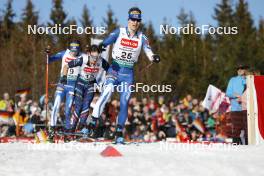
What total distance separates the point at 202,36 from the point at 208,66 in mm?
7419

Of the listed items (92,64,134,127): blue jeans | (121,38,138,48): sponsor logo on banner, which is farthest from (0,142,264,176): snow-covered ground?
(121,38,138,48): sponsor logo on banner

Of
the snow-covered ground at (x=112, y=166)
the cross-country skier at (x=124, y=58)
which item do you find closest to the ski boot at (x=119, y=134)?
the cross-country skier at (x=124, y=58)

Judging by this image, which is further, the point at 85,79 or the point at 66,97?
the point at 66,97

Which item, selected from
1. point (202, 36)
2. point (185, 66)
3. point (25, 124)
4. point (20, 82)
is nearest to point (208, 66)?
point (185, 66)

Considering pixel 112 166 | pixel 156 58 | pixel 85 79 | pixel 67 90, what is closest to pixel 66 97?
pixel 67 90

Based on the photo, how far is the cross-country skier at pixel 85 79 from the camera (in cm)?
1157

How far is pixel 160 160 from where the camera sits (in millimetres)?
6504

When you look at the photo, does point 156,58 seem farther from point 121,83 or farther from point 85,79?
point 85,79

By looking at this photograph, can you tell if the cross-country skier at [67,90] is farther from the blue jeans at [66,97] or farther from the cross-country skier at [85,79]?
the cross-country skier at [85,79]

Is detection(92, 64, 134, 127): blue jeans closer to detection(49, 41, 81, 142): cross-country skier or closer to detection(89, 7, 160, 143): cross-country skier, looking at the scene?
detection(89, 7, 160, 143): cross-country skier

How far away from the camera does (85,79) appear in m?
11.9

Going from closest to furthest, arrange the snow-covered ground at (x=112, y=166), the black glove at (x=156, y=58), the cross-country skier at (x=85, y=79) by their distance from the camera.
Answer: the snow-covered ground at (x=112, y=166) → the black glove at (x=156, y=58) → the cross-country skier at (x=85, y=79)

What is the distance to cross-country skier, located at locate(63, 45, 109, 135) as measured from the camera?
456 inches

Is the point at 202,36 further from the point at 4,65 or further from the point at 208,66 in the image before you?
the point at 4,65
